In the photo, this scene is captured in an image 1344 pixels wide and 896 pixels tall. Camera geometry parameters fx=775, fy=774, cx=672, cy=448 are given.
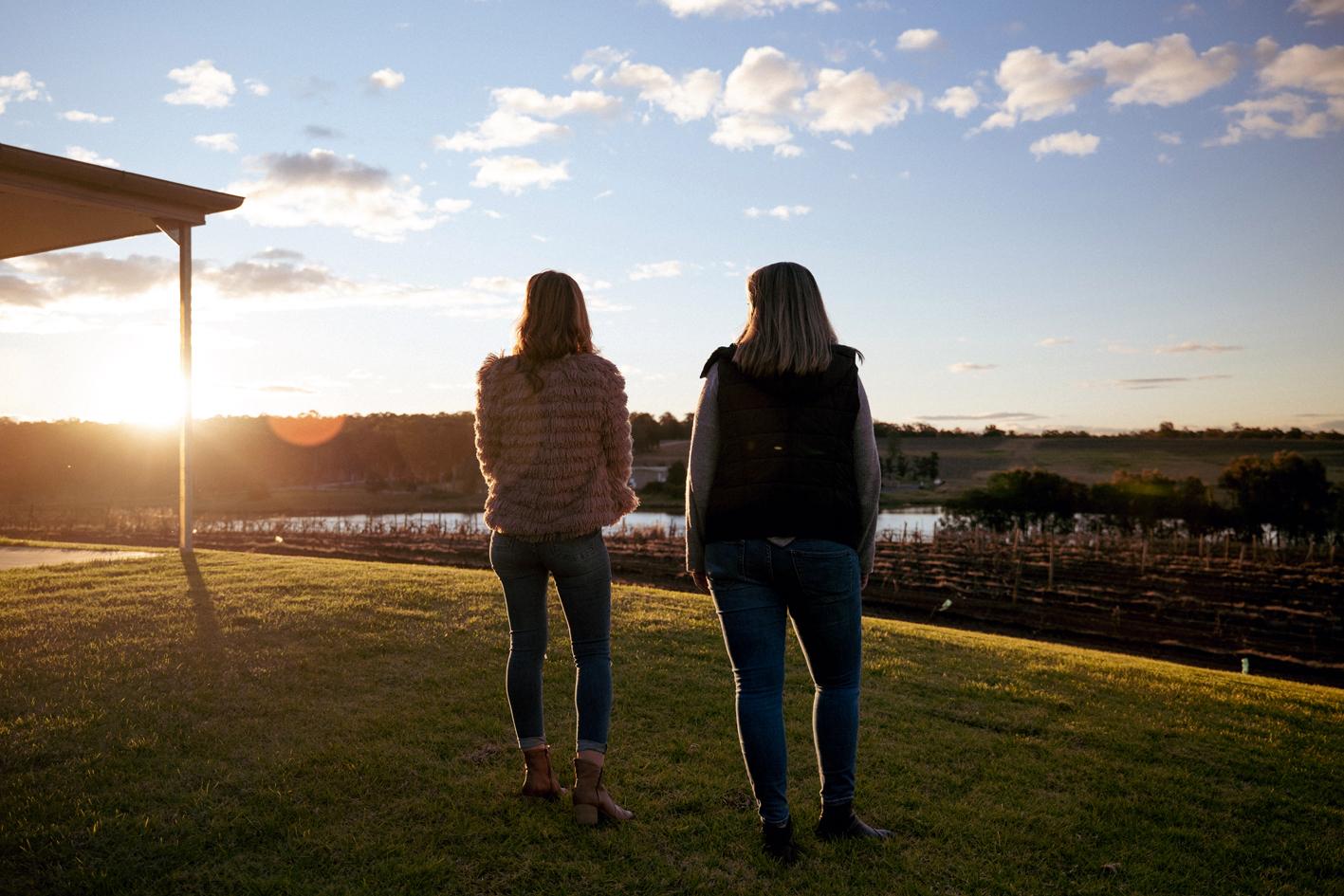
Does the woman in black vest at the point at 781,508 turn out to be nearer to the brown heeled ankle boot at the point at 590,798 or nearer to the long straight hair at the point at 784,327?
the long straight hair at the point at 784,327

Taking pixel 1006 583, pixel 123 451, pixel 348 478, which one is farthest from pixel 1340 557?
pixel 348 478

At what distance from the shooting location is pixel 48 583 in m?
6.26

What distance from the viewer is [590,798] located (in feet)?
8.22

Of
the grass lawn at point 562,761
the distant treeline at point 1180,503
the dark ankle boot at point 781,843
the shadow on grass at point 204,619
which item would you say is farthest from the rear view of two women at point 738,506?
the distant treeline at point 1180,503

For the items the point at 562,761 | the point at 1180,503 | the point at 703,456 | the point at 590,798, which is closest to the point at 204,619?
the point at 562,761

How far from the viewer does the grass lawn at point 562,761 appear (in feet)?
7.54

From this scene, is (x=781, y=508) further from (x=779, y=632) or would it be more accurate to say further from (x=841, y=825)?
(x=841, y=825)

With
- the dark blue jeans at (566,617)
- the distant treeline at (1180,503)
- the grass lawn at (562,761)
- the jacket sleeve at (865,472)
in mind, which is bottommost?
the distant treeline at (1180,503)

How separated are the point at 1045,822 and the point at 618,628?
10.2 ft

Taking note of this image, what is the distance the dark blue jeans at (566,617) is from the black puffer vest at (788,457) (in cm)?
45

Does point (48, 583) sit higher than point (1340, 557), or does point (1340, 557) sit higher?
Result: point (48, 583)

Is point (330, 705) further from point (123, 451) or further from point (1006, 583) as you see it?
point (123, 451)

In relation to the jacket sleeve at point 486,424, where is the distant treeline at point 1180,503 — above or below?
below

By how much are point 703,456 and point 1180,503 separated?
5229cm
